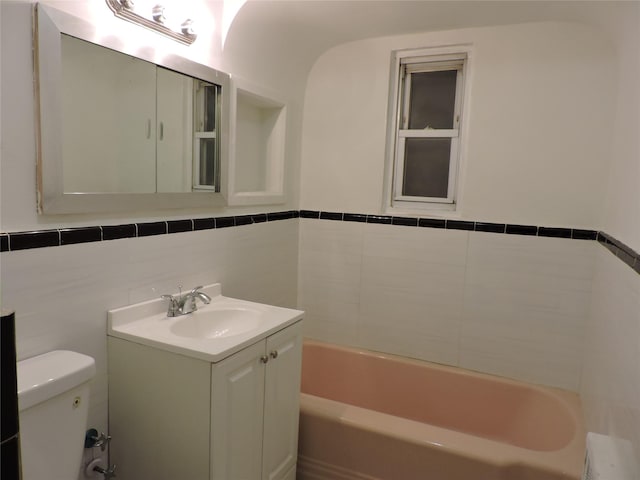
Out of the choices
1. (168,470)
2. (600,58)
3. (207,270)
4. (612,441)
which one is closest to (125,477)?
(168,470)

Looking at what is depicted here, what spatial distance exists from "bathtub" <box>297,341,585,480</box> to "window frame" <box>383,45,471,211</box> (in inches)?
37.5

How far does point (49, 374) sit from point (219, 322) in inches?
29.2

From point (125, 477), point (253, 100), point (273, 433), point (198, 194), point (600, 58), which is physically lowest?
point (125, 477)

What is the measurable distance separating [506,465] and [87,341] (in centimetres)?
163

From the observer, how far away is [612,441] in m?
1.22

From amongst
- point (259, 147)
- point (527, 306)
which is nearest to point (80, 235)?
point (259, 147)

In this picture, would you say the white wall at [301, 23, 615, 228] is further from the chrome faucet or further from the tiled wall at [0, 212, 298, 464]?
the chrome faucet

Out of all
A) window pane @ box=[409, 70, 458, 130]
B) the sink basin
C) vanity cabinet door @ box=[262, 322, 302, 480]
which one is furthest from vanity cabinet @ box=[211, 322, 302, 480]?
window pane @ box=[409, 70, 458, 130]

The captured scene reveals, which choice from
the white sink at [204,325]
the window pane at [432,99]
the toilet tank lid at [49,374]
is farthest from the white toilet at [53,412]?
the window pane at [432,99]

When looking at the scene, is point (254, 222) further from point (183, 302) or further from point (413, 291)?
point (413, 291)

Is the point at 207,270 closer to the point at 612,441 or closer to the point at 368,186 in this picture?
the point at 368,186

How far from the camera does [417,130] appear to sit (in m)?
2.62

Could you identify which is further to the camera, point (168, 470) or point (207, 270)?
point (207, 270)

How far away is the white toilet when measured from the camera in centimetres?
118
